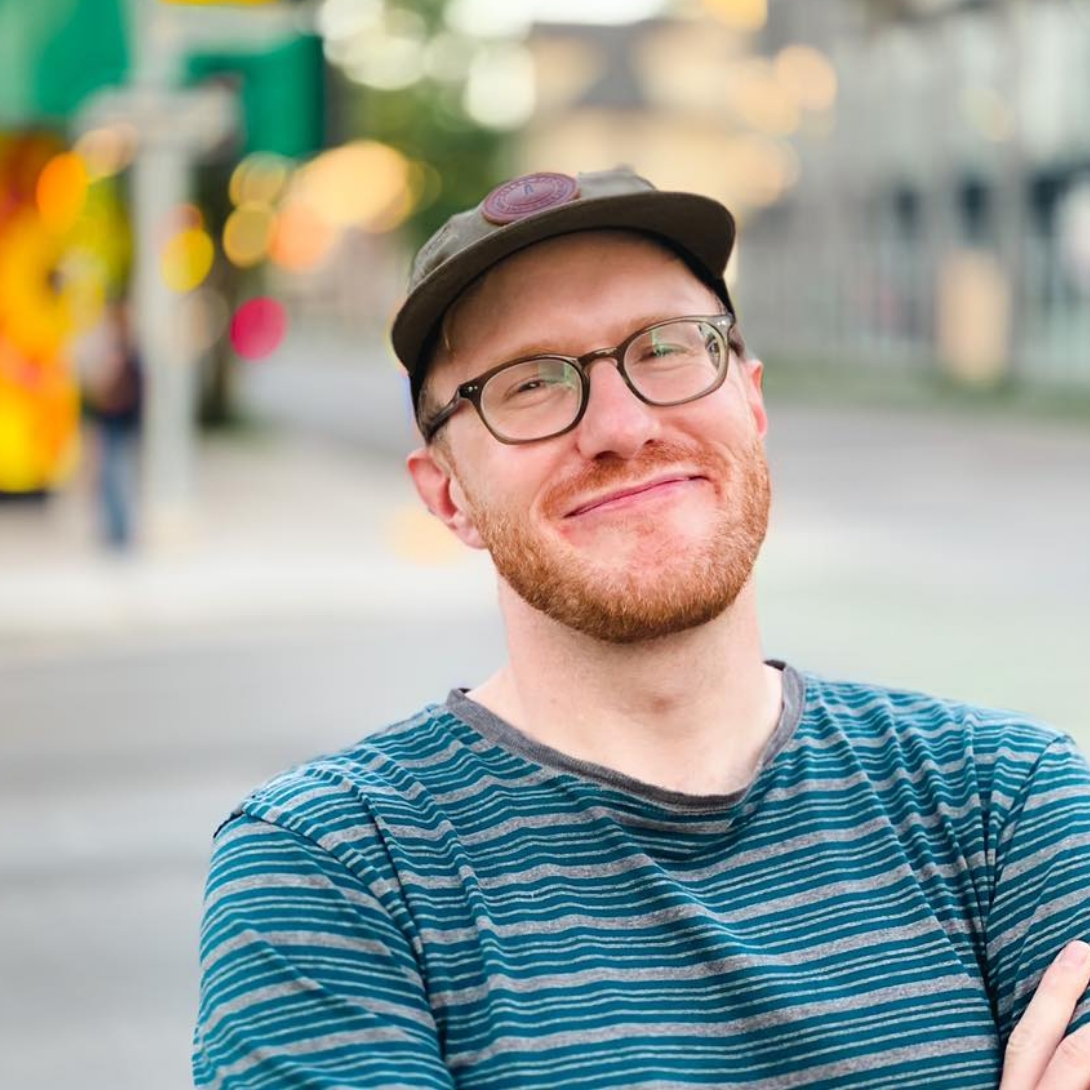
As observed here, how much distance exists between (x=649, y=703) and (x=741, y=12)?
65641 mm

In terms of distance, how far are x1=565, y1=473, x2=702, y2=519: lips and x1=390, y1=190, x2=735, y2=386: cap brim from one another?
0.27m

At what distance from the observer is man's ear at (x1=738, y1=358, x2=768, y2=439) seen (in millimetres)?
2252

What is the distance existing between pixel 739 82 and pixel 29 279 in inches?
1721

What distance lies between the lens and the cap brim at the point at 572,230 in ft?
6.67

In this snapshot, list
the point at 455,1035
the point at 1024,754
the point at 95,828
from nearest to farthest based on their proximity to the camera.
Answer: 1. the point at 455,1035
2. the point at 1024,754
3. the point at 95,828

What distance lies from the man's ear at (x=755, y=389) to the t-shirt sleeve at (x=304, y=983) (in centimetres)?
76

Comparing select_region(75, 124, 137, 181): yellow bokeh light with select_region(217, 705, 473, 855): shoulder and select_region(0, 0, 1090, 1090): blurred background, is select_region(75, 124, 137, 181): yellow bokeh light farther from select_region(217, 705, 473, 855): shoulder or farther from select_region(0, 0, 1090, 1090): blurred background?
select_region(217, 705, 473, 855): shoulder

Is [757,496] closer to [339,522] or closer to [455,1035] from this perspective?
[455,1035]

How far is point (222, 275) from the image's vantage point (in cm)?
3291

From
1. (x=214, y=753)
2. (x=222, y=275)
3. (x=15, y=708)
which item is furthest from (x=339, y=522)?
(x=222, y=275)

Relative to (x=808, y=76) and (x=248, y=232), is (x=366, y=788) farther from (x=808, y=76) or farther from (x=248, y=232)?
(x=808, y=76)

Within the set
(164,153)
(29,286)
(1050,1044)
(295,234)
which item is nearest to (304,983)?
(1050,1044)

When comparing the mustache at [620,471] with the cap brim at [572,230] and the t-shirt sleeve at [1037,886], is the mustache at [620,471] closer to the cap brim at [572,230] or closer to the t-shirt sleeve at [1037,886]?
the cap brim at [572,230]

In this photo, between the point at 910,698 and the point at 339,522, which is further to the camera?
the point at 339,522
